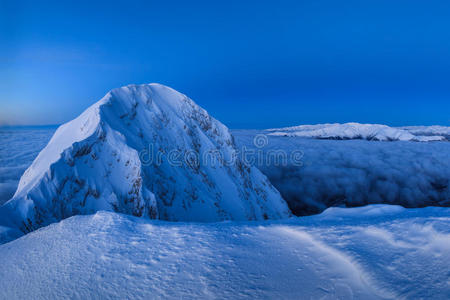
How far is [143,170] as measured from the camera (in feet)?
26.2

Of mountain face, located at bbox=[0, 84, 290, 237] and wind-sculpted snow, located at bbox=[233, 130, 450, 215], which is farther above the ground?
mountain face, located at bbox=[0, 84, 290, 237]

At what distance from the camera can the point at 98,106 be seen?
8.16 m

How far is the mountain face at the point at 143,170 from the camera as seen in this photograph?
5605mm

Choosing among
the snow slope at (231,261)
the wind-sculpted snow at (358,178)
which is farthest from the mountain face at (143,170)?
Result: the wind-sculpted snow at (358,178)

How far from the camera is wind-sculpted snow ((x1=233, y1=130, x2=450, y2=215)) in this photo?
4966 cm

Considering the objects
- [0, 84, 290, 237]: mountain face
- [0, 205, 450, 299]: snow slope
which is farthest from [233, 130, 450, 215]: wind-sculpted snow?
[0, 205, 450, 299]: snow slope

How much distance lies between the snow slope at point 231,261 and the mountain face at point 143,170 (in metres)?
2.96

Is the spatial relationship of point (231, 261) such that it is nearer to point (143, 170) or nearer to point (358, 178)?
point (143, 170)

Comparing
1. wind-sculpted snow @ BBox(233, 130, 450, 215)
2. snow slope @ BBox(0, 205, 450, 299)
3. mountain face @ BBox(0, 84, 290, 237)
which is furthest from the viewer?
wind-sculpted snow @ BBox(233, 130, 450, 215)

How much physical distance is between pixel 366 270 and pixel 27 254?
3731mm

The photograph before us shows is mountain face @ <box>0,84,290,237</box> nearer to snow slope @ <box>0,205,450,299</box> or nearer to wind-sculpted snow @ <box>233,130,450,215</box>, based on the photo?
snow slope @ <box>0,205,450,299</box>

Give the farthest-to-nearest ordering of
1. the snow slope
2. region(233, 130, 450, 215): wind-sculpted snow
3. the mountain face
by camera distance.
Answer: region(233, 130, 450, 215): wind-sculpted snow
the mountain face
the snow slope

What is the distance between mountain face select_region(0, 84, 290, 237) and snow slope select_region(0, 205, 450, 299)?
9.72 feet

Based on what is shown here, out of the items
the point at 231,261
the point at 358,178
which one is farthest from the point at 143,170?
the point at 358,178
